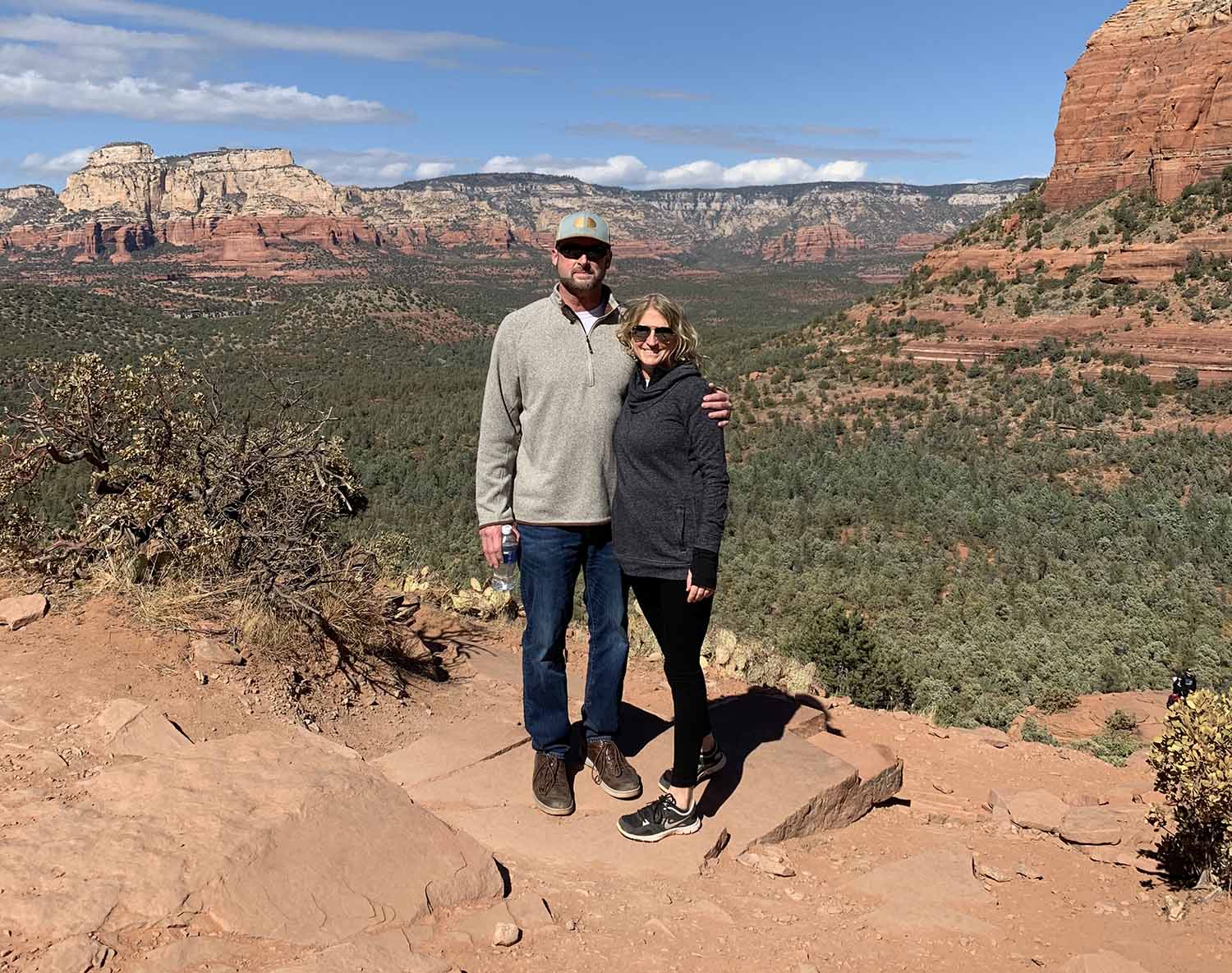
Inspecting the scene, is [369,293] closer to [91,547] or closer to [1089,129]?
[1089,129]

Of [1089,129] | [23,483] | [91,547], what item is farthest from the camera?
[1089,129]

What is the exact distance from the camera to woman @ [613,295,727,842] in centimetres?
321

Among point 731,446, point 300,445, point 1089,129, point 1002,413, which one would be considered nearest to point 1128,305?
point 1002,413

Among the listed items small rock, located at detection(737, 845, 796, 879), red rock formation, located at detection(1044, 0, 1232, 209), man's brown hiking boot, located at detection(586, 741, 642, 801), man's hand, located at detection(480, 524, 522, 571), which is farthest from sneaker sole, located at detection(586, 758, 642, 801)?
red rock formation, located at detection(1044, 0, 1232, 209)

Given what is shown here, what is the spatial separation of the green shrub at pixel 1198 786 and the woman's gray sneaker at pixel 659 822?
2017 mm

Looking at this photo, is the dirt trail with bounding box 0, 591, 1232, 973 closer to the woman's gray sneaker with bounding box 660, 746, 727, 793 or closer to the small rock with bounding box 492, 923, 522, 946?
the small rock with bounding box 492, 923, 522, 946

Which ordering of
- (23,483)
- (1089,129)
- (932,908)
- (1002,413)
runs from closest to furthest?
(932,908)
(23,483)
(1002,413)
(1089,129)

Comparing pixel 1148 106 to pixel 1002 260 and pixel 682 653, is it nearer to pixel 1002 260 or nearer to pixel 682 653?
pixel 1002 260

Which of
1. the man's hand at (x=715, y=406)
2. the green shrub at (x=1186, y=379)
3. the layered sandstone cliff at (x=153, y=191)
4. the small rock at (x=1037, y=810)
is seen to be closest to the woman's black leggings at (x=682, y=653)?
the man's hand at (x=715, y=406)

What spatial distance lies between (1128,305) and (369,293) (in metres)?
68.7

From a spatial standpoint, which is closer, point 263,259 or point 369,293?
point 369,293

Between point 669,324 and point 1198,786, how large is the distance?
2.87 metres

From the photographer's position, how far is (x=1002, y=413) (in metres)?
27.9

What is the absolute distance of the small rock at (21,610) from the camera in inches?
173
